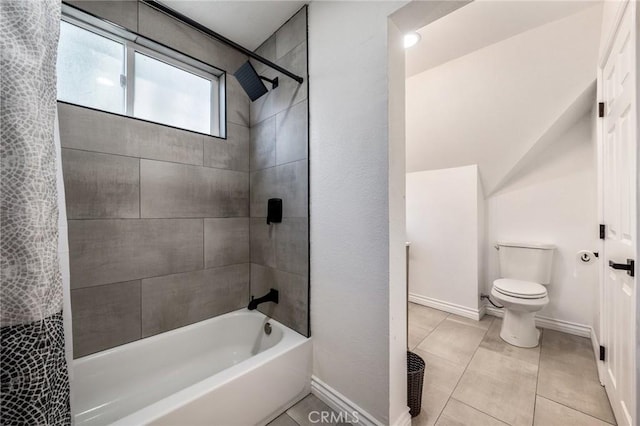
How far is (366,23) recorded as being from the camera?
4.12ft

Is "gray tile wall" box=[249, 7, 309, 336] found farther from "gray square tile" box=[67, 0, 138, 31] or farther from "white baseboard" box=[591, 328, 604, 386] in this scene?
"white baseboard" box=[591, 328, 604, 386]

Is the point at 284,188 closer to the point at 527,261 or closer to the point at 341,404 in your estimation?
the point at 341,404

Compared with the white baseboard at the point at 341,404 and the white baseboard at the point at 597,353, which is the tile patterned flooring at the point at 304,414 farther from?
the white baseboard at the point at 597,353

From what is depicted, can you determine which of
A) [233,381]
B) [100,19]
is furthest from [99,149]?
[233,381]

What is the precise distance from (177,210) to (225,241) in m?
0.41

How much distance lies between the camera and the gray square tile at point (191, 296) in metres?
1.59

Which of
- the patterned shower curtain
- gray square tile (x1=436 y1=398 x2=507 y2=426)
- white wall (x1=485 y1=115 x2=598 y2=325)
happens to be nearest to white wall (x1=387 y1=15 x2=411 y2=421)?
gray square tile (x1=436 y1=398 x2=507 y2=426)

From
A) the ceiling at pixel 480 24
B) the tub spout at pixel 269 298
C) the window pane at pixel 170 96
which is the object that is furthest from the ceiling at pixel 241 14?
the tub spout at pixel 269 298

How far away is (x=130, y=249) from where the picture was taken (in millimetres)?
1513

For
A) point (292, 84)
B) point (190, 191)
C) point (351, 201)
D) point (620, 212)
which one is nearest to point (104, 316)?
point (190, 191)

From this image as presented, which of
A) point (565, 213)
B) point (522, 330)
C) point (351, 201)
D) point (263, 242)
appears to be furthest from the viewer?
point (565, 213)

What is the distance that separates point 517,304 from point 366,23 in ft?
7.47

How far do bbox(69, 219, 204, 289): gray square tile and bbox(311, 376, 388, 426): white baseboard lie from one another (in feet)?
3.68

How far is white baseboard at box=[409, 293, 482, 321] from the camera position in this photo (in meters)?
2.51
